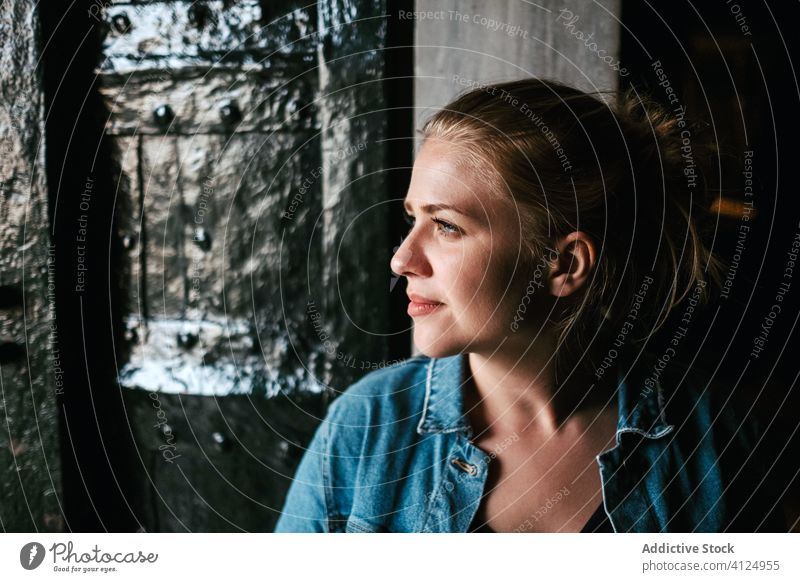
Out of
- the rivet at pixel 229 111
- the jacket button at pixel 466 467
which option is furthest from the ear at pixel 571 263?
the rivet at pixel 229 111

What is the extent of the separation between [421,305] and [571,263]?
0.11 metres

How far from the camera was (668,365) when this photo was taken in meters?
0.49

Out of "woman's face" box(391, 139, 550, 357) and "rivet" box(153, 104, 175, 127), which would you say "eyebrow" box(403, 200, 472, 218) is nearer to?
"woman's face" box(391, 139, 550, 357)

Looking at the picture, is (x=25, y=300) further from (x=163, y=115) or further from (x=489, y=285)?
(x=489, y=285)

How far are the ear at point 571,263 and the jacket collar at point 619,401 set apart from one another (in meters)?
0.08

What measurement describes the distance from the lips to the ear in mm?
83

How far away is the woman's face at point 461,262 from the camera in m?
0.44

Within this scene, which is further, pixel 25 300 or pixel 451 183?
pixel 25 300

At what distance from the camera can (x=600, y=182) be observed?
448 mm

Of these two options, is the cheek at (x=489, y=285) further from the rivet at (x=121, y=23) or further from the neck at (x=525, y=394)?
the rivet at (x=121, y=23)

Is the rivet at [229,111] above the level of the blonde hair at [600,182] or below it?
above

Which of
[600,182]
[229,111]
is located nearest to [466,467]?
[600,182]

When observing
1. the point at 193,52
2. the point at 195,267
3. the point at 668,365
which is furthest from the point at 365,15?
the point at 668,365
